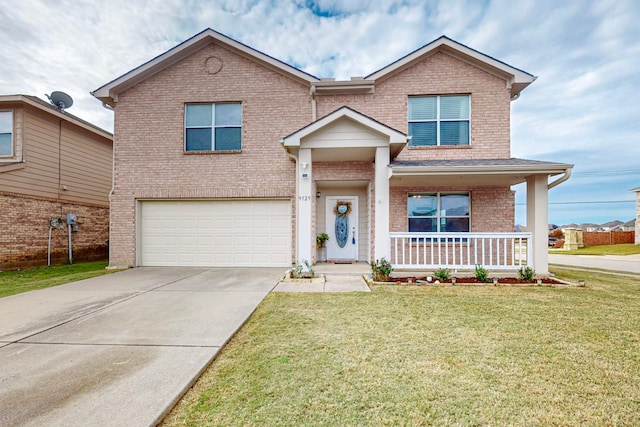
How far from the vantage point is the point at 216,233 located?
9555 millimetres

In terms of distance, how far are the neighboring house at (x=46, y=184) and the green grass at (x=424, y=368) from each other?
33.6 feet

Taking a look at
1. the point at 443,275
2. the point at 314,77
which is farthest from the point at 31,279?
the point at 443,275

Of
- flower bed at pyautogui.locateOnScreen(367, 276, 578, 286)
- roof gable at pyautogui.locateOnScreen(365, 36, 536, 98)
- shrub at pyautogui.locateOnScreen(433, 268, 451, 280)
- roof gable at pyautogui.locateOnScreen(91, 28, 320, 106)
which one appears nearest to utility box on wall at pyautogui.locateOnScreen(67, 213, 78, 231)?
roof gable at pyautogui.locateOnScreen(91, 28, 320, 106)

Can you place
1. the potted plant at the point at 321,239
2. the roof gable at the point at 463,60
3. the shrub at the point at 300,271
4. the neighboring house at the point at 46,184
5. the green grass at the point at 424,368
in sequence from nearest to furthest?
the green grass at the point at 424,368 → the shrub at the point at 300,271 → the roof gable at the point at 463,60 → the neighboring house at the point at 46,184 → the potted plant at the point at 321,239

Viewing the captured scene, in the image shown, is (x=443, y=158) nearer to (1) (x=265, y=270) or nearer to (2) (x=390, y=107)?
(2) (x=390, y=107)

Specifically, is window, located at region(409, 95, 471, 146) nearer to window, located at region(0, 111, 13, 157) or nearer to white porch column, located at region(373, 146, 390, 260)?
white porch column, located at region(373, 146, 390, 260)

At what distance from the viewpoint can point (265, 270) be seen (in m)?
8.80

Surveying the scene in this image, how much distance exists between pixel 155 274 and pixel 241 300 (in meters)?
4.25

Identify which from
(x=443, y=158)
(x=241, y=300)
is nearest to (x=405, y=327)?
(x=241, y=300)

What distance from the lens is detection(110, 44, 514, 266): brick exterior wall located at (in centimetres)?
917

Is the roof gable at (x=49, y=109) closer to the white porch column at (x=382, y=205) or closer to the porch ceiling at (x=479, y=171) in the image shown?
the white porch column at (x=382, y=205)

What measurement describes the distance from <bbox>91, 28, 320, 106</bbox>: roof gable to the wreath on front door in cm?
418

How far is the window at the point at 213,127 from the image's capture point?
958 centimetres

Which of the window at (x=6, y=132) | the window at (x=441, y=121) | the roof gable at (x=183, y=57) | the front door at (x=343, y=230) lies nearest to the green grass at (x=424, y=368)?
the front door at (x=343, y=230)
